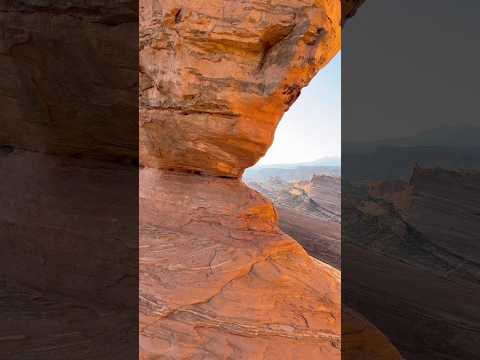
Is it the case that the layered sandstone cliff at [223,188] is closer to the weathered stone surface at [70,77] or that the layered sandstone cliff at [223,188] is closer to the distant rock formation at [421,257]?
the weathered stone surface at [70,77]

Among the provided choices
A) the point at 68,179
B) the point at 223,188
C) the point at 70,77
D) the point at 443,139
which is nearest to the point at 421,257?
the point at 443,139

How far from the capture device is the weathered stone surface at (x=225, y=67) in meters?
3.66

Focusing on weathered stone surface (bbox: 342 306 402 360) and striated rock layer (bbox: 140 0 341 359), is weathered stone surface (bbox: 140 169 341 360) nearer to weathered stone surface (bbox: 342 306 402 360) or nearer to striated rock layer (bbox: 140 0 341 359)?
striated rock layer (bbox: 140 0 341 359)

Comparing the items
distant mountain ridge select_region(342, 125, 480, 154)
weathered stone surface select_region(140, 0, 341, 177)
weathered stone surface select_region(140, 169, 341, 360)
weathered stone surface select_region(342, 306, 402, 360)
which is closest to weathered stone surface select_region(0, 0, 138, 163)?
weathered stone surface select_region(140, 0, 341, 177)

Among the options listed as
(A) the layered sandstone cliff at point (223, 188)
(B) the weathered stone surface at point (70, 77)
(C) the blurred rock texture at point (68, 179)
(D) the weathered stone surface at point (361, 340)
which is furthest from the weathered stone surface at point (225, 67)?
(D) the weathered stone surface at point (361, 340)

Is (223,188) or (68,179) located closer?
(223,188)

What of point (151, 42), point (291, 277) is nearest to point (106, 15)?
point (151, 42)

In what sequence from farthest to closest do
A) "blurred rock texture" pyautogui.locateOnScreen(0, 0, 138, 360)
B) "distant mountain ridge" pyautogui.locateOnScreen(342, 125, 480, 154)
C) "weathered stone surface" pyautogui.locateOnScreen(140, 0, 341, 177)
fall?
"blurred rock texture" pyautogui.locateOnScreen(0, 0, 138, 360), "weathered stone surface" pyautogui.locateOnScreen(140, 0, 341, 177), "distant mountain ridge" pyautogui.locateOnScreen(342, 125, 480, 154)

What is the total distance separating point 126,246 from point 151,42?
9.50 ft

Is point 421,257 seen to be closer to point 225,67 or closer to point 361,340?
point 361,340

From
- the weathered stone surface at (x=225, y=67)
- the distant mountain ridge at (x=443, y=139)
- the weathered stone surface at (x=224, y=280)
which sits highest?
the weathered stone surface at (x=225, y=67)

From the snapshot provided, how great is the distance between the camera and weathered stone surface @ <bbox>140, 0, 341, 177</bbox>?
3.66m

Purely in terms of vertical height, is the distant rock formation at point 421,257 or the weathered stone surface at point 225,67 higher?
the weathered stone surface at point 225,67

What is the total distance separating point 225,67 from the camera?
152 inches
